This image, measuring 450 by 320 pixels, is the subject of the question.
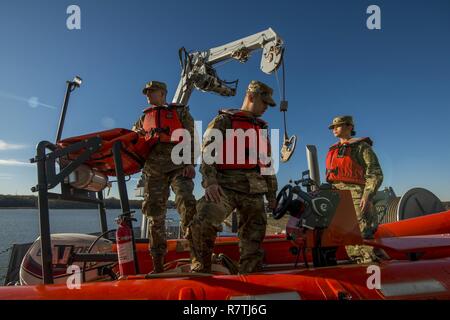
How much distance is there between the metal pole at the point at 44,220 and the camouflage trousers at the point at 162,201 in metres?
0.94

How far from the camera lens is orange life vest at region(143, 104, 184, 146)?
11.2 ft

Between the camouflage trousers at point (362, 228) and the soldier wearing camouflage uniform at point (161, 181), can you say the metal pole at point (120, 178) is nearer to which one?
the soldier wearing camouflage uniform at point (161, 181)

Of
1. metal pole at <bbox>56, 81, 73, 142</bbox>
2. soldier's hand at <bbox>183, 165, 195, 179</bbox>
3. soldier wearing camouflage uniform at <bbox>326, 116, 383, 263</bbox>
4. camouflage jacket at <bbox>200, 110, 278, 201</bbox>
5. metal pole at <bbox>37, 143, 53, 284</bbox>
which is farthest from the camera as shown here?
soldier wearing camouflage uniform at <bbox>326, 116, 383, 263</bbox>

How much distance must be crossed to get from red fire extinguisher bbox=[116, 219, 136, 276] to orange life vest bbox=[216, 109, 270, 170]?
2.93 feet

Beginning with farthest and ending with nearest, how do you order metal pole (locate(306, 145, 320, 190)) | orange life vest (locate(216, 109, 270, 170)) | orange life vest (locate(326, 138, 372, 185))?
1. metal pole (locate(306, 145, 320, 190))
2. orange life vest (locate(326, 138, 372, 185))
3. orange life vest (locate(216, 109, 270, 170))

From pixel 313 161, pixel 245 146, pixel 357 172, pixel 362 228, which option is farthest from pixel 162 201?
pixel 313 161

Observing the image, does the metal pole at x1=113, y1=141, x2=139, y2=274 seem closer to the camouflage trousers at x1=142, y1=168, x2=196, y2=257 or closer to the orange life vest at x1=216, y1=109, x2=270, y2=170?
the camouflage trousers at x1=142, y1=168, x2=196, y2=257

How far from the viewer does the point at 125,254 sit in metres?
2.58

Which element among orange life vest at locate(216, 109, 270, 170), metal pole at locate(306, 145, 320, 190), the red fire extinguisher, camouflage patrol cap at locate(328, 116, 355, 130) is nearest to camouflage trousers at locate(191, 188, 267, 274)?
orange life vest at locate(216, 109, 270, 170)

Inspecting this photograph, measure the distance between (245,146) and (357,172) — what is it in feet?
6.88

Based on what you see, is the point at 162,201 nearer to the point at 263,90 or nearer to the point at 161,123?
the point at 161,123

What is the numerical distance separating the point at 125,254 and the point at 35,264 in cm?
167
